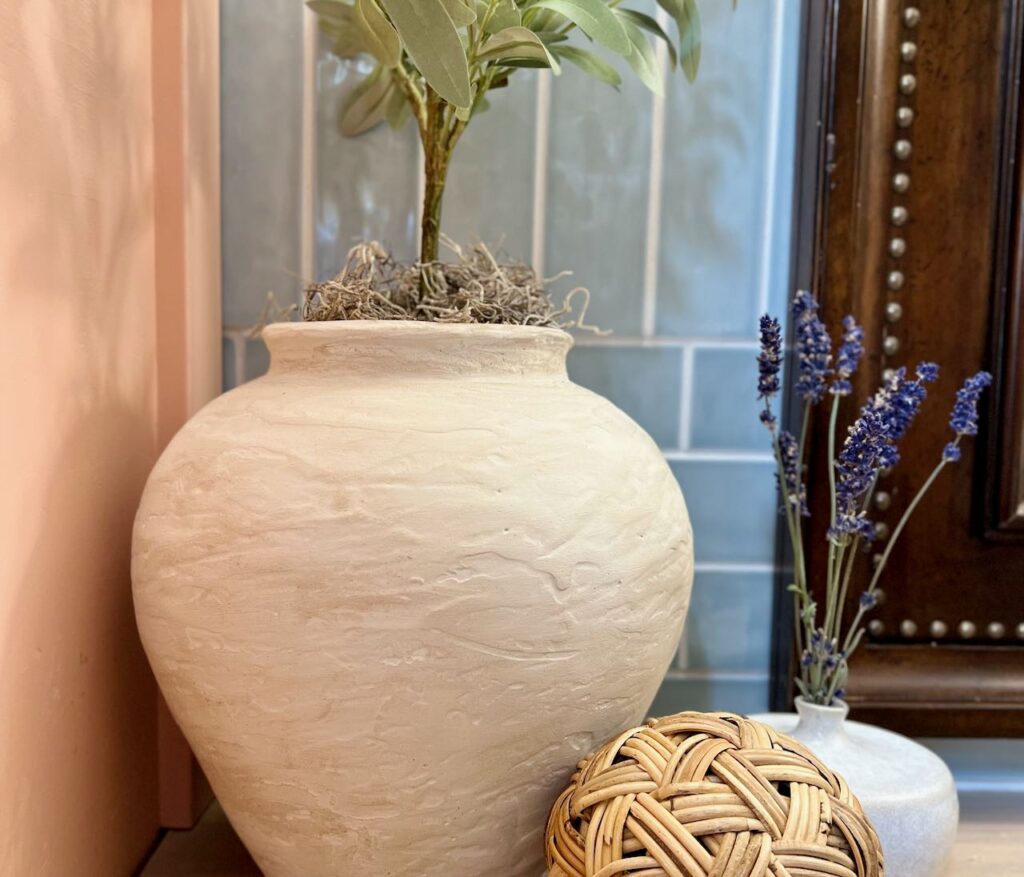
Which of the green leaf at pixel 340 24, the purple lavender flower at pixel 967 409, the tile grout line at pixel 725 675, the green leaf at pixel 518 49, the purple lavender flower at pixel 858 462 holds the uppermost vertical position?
the green leaf at pixel 340 24

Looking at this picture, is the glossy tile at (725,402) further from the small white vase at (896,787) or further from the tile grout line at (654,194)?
the small white vase at (896,787)

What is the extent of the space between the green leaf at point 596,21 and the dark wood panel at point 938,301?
0.30 metres

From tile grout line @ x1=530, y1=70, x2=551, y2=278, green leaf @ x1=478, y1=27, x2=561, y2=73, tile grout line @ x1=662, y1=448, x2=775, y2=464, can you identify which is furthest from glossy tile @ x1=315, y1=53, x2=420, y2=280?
tile grout line @ x1=662, y1=448, x2=775, y2=464

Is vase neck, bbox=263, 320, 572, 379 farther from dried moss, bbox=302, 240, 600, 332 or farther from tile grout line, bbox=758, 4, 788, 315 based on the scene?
tile grout line, bbox=758, 4, 788, 315

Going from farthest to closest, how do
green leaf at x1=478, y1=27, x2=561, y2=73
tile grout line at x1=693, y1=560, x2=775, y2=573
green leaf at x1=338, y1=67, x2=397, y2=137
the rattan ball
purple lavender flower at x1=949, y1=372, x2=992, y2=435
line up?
1. tile grout line at x1=693, y1=560, x2=775, y2=573
2. green leaf at x1=338, y1=67, x2=397, y2=137
3. purple lavender flower at x1=949, y1=372, x2=992, y2=435
4. green leaf at x1=478, y1=27, x2=561, y2=73
5. the rattan ball

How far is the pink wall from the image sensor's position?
19.1 inches

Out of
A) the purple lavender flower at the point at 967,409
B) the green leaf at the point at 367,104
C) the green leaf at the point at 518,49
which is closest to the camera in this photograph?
the green leaf at the point at 518,49

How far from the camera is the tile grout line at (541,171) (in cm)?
83

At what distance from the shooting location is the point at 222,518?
19.4 inches

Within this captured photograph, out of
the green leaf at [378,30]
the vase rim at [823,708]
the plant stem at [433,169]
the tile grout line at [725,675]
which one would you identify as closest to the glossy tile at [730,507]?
the tile grout line at [725,675]

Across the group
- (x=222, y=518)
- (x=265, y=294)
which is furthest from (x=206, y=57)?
(x=222, y=518)

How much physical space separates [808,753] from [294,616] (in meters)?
0.31

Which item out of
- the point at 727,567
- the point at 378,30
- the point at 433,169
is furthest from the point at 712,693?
the point at 378,30

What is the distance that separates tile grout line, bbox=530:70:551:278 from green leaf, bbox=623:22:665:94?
20cm
